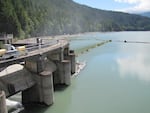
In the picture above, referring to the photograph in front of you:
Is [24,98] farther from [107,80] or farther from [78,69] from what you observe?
[78,69]

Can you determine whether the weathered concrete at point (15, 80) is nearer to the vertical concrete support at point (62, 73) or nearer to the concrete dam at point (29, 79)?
the concrete dam at point (29, 79)

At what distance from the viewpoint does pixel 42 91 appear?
23375mm

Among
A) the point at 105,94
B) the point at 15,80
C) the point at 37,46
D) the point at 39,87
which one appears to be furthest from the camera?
the point at 37,46

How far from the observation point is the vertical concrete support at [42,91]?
23.2 metres

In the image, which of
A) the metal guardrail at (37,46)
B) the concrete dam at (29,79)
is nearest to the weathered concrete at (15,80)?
the concrete dam at (29,79)

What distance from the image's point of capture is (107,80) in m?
32.9

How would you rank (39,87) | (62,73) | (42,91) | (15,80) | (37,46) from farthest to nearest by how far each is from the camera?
(62,73)
(37,46)
(39,87)
(42,91)
(15,80)

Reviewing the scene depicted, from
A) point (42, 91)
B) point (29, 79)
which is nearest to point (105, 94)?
point (42, 91)

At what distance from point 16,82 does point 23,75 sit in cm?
131

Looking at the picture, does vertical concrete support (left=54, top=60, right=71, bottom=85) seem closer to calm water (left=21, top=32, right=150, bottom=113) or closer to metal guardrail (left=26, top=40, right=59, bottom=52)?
calm water (left=21, top=32, right=150, bottom=113)

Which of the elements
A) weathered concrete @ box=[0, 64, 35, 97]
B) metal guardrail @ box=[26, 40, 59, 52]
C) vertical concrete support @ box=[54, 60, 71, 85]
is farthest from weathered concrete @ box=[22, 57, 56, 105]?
vertical concrete support @ box=[54, 60, 71, 85]

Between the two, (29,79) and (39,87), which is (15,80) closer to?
(29,79)

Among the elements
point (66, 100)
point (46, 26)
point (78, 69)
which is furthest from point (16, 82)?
point (46, 26)

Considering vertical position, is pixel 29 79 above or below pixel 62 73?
above
